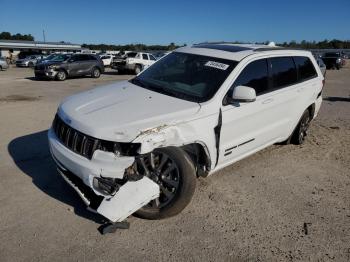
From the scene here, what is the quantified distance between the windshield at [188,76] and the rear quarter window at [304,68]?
1814mm

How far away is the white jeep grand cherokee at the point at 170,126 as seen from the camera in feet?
11.6

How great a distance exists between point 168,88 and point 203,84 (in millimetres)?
460

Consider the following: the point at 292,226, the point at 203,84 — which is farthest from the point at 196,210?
the point at 203,84

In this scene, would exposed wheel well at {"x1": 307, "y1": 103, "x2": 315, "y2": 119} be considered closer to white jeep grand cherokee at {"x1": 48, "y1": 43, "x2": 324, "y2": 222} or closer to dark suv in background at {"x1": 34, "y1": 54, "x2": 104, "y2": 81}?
white jeep grand cherokee at {"x1": 48, "y1": 43, "x2": 324, "y2": 222}

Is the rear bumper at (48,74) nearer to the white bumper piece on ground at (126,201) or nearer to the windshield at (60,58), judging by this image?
the windshield at (60,58)

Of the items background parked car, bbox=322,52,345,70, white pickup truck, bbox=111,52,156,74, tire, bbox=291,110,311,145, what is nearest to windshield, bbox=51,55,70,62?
white pickup truck, bbox=111,52,156,74

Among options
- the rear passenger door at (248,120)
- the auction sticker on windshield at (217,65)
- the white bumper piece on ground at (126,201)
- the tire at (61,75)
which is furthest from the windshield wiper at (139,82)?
the tire at (61,75)

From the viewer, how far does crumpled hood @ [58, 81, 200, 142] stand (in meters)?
3.56

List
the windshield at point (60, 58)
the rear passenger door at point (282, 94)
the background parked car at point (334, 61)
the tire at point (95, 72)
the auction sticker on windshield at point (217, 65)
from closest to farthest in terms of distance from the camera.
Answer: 1. the auction sticker on windshield at point (217, 65)
2. the rear passenger door at point (282, 94)
3. the windshield at point (60, 58)
4. the tire at point (95, 72)
5. the background parked car at point (334, 61)

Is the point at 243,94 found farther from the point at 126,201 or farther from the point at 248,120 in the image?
the point at 126,201

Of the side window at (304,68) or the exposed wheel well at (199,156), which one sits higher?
the side window at (304,68)

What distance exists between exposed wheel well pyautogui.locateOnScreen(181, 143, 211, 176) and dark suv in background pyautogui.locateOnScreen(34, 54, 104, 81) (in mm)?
18030

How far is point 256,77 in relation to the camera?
488 cm

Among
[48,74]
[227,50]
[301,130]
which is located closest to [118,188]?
[227,50]
